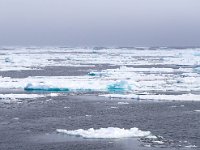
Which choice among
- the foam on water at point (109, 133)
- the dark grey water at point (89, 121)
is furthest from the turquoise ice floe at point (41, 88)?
the foam on water at point (109, 133)

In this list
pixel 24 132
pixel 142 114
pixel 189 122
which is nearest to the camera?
pixel 24 132

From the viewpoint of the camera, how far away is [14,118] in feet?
52.5

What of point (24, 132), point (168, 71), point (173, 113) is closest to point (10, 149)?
point (24, 132)

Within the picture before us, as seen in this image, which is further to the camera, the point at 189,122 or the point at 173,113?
the point at 173,113

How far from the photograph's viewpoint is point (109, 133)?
43.8ft

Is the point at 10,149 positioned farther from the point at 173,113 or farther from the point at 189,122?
the point at 173,113

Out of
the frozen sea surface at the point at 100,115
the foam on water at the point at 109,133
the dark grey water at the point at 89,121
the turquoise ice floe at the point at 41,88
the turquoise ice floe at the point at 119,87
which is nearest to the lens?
the dark grey water at the point at 89,121

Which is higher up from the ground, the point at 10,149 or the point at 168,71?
the point at 168,71

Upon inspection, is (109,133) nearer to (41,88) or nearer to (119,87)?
(119,87)

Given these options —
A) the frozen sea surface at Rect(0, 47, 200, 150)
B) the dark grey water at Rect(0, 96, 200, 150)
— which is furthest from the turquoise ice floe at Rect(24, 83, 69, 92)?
the dark grey water at Rect(0, 96, 200, 150)

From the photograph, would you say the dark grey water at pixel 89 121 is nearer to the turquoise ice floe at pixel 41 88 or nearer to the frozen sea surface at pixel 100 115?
the frozen sea surface at pixel 100 115

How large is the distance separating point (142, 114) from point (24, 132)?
4.83 m

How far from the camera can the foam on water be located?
13.2m

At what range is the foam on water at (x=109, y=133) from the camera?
13172mm
